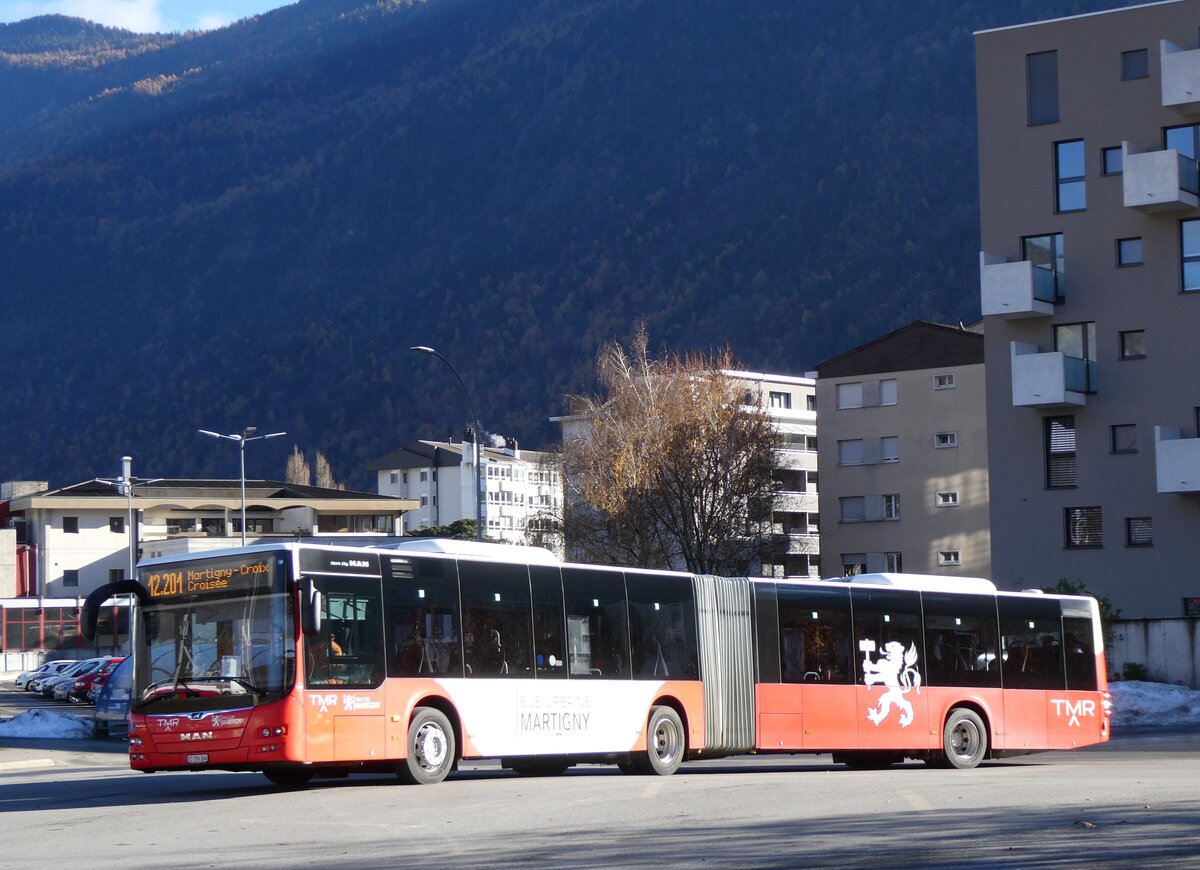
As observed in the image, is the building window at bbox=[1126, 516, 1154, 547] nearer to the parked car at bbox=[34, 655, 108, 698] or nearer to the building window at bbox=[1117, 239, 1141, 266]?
the building window at bbox=[1117, 239, 1141, 266]

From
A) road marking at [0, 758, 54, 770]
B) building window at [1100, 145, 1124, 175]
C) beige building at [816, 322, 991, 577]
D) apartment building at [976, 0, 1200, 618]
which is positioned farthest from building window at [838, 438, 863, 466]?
road marking at [0, 758, 54, 770]

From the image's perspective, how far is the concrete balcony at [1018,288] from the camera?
171 feet

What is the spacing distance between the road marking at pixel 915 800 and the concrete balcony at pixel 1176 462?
110 ft

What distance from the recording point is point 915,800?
17.3 meters

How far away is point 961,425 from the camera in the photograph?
82875 mm

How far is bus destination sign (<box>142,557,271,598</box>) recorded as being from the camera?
19.6 meters

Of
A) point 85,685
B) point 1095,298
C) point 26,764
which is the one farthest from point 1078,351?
point 26,764

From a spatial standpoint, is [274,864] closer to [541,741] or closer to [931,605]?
[541,741]

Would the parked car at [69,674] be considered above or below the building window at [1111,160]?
below

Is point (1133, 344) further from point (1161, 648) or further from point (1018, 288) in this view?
Result: point (1161, 648)

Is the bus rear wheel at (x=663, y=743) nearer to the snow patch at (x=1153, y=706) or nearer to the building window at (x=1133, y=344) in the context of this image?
the snow patch at (x=1153, y=706)

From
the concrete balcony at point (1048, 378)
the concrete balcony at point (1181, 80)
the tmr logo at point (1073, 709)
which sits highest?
the concrete balcony at point (1181, 80)

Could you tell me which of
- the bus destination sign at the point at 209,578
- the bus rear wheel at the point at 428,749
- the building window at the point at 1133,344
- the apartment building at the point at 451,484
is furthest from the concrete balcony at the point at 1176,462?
the apartment building at the point at 451,484

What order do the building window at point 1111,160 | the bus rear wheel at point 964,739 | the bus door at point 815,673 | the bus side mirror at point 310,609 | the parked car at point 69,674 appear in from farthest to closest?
the parked car at point 69,674, the building window at point 1111,160, the bus rear wheel at point 964,739, the bus door at point 815,673, the bus side mirror at point 310,609
